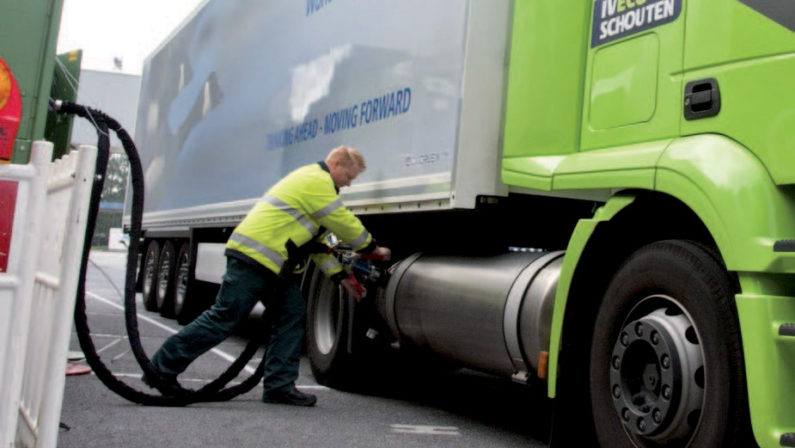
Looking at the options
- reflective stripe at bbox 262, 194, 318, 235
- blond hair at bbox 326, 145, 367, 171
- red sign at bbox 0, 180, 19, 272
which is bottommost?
red sign at bbox 0, 180, 19, 272

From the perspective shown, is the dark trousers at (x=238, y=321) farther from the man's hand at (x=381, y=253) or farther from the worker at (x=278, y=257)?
the man's hand at (x=381, y=253)

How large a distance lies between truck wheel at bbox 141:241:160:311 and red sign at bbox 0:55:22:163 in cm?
937

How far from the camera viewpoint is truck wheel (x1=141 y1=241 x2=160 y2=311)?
1369 cm

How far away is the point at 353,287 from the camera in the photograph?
6566 millimetres

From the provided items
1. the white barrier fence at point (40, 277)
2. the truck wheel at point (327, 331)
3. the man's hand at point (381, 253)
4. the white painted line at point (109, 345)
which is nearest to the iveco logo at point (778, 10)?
the white barrier fence at point (40, 277)

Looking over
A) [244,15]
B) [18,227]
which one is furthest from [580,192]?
[244,15]

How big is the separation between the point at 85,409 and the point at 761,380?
12.6 feet

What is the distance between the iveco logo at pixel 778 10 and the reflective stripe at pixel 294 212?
3428 mm

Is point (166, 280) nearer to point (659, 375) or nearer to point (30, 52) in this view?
point (30, 52)

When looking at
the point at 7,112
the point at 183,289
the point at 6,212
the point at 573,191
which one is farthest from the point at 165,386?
the point at 183,289

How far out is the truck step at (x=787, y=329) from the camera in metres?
3.13

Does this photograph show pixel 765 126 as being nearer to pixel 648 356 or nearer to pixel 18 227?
pixel 648 356

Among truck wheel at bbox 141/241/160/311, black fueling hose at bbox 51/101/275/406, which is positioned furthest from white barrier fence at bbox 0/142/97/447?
truck wheel at bbox 141/241/160/311

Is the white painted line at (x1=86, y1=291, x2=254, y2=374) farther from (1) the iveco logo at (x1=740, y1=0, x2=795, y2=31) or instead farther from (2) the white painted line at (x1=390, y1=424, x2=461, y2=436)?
(1) the iveco logo at (x1=740, y1=0, x2=795, y2=31)
